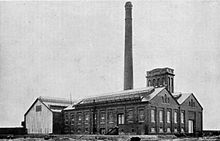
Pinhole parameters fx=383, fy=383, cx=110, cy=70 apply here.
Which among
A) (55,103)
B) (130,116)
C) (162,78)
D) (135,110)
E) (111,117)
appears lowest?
(111,117)

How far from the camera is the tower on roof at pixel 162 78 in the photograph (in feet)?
195

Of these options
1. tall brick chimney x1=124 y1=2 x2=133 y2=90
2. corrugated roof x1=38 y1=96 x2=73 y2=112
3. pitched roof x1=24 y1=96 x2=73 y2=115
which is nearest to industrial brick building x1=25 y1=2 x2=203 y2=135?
tall brick chimney x1=124 y1=2 x2=133 y2=90

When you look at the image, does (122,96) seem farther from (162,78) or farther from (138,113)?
(162,78)

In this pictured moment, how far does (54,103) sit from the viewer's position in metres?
63.9

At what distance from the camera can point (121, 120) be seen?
50219mm

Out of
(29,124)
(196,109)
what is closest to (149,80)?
(196,109)

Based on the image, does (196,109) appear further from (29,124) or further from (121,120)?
(29,124)

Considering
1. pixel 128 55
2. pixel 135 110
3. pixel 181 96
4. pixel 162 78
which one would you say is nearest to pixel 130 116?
pixel 135 110

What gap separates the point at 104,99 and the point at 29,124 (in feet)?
54.9

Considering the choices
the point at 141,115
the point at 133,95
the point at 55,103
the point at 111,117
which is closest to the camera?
the point at 141,115

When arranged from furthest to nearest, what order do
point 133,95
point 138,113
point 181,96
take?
point 181,96 < point 133,95 < point 138,113

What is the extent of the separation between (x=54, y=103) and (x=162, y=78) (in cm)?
1845

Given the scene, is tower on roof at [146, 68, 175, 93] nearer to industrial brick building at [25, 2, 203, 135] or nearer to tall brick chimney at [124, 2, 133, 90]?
industrial brick building at [25, 2, 203, 135]

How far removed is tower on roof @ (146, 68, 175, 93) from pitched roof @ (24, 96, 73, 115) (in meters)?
15.1
